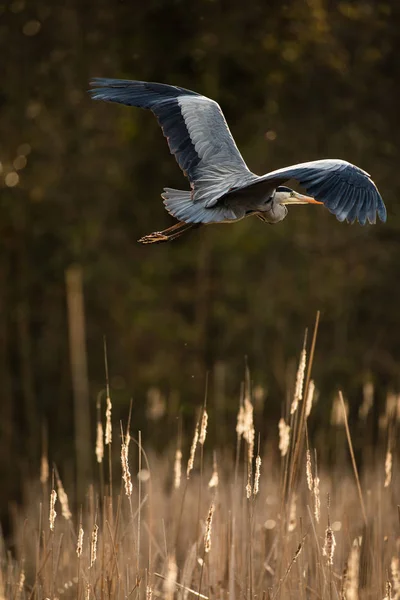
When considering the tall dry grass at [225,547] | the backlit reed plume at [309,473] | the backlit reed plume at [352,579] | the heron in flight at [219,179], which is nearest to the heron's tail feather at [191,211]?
the heron in flight at [219,179]

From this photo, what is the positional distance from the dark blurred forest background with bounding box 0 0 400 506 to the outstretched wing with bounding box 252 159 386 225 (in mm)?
3929

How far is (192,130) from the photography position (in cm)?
458

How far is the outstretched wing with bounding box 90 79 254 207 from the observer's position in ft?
14.3

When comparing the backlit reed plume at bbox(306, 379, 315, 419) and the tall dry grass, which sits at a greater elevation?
the backlit reed plume at bbox(306, 379, 315, 419)

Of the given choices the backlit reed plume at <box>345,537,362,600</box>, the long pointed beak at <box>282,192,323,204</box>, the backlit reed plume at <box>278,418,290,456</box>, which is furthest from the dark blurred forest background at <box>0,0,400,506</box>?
the backlit reed plume at <box>345,537,362,600</box>

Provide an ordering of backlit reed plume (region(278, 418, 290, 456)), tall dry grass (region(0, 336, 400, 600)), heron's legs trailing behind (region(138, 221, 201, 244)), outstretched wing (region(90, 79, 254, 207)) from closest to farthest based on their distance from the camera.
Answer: tall dry grass (region(0, 336, 400, 600)) → backlit reed plume (region(278, 418, 290, 456)) → heron's legs trailing behind (region(138, 221, 201, 244)) → outstretched wing (region(90, 79, 254, 207))

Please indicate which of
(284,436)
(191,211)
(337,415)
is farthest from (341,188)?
(337,415)

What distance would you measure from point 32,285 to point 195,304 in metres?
1.32

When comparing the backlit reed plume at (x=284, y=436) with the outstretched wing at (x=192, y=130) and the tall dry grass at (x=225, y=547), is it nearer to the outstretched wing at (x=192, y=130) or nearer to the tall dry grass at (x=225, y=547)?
the tall dry grass at (x=225, y=547)

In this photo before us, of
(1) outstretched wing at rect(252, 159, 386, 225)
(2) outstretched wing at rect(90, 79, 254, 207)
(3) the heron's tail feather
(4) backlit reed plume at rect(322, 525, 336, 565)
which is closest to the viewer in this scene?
(4) backlit reed plume at rect(322, 525, 336, 565)

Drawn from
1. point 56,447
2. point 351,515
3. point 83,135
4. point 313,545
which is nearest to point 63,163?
point 83,135

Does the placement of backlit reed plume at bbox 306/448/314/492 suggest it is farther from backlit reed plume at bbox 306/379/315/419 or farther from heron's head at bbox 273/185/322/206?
heron's head at bbox 273/185/322/206

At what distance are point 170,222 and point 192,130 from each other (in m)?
3.69

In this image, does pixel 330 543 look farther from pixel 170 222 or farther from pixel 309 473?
pixel 170 222
